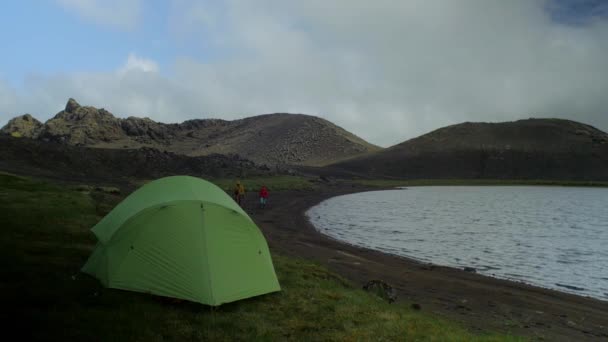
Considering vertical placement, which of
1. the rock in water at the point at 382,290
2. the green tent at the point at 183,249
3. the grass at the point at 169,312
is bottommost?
the rock in water at the point at 382,290

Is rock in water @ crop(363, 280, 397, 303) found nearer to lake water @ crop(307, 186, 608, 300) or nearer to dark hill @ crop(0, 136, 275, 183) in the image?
lake water @ crop(307, 186, 608, 300)

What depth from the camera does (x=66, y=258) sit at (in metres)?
13.2

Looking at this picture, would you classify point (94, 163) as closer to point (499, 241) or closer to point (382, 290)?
point (499, 241)

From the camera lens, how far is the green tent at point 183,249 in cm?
1075

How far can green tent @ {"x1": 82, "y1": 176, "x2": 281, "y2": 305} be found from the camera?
10.8 m

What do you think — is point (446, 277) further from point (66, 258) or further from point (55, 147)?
point (55, 147)

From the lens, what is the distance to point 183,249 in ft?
35.9

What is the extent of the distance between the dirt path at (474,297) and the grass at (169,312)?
351 centimetres

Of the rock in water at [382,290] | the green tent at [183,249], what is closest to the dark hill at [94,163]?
the green tent at [183,249]

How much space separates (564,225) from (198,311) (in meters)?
46.3

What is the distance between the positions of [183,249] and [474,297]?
12211 millimetres

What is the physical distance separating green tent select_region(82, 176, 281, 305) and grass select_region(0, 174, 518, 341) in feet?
1.13

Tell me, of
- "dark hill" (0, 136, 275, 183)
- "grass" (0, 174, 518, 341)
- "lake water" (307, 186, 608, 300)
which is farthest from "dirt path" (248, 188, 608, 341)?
"dark hill" (0, 136, 275, 183)

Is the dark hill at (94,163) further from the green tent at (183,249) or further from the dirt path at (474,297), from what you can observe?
the green tent at (183,249)
